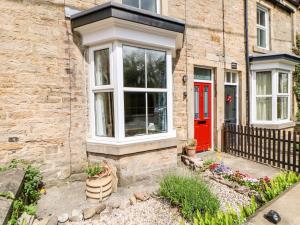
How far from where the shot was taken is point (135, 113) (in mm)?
5207

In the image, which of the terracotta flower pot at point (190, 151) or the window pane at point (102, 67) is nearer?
the window pane at point (102, 67)

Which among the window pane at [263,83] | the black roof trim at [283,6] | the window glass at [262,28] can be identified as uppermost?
the black roof trim at [283,6]

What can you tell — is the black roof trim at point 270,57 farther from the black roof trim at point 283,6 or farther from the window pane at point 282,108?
the black roof trim at point 283,6

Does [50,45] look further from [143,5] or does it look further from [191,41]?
[191,41]

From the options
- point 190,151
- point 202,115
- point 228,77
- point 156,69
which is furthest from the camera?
point 228,77

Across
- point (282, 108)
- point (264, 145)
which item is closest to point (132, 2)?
point (264, 145)

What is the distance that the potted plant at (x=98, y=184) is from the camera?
4320 millimetres

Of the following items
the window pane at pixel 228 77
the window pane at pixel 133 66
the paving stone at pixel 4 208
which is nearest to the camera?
the paving stone at pixel 4 208

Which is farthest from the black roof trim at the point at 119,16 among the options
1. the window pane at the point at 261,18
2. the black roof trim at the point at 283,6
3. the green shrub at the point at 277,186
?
the black roof trim at the point at 283,6

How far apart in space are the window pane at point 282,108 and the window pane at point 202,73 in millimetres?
3699

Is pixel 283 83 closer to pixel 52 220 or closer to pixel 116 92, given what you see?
pixel 116 92

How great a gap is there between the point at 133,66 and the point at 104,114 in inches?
51.4

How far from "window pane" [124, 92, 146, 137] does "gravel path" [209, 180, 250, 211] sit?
208 cm

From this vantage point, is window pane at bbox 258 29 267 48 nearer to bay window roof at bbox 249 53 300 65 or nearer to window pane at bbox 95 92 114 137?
bay window roof at bbox 249 53 300 65
